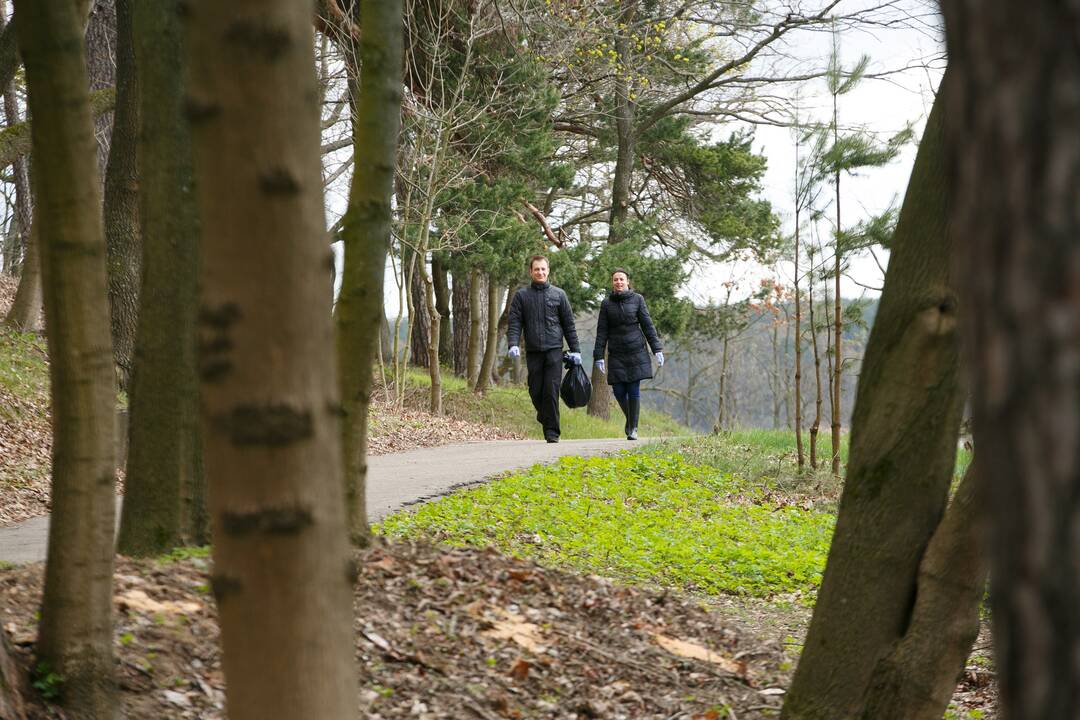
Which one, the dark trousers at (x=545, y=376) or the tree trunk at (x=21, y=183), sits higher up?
the tree trunk at (x=21, y=183)

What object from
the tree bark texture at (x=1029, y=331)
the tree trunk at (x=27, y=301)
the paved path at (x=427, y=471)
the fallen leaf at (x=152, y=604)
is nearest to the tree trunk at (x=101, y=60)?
the tree trunk at (x=27, y=301)

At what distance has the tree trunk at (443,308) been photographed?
82.6ft

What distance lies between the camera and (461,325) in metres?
26.2

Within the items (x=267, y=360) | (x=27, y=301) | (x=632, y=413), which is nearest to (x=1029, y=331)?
(x=267, y=360)

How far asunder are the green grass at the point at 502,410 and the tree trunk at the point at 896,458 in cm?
1735

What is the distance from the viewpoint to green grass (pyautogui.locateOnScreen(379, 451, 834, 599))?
7.23 metres

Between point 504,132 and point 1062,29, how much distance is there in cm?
1899

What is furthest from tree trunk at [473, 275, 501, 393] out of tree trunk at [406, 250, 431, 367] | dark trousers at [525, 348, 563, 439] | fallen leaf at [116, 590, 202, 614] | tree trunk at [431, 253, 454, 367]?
fallen leaf at [116, 590, 202, 614]

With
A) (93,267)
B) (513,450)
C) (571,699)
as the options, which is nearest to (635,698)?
(571,699)

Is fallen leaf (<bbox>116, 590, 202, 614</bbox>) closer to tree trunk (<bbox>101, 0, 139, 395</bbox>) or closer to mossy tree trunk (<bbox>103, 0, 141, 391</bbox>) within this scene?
mossy tree trunk (<bbox>103, 0, 141, 391</bbox>)

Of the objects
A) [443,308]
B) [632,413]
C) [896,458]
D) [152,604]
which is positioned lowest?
[152,604]

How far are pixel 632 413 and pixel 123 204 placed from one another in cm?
742

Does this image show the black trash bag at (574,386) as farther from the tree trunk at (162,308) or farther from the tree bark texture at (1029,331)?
the tree bark texture at (1029,331)

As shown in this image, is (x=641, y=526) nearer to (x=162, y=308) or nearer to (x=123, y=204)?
(x=162, y=308)
